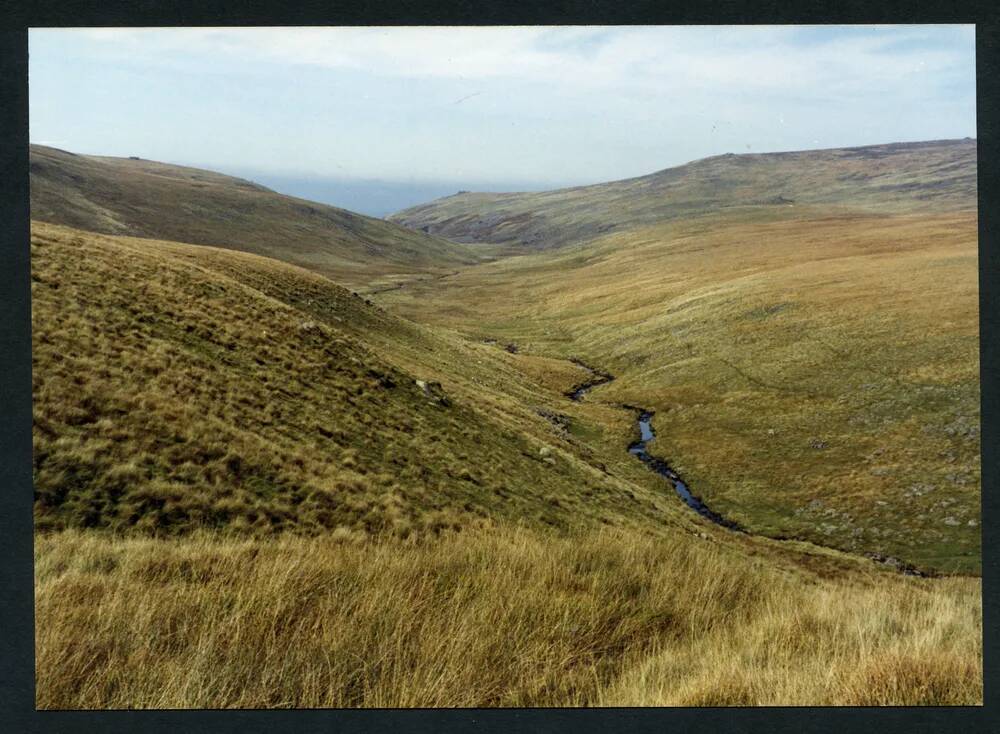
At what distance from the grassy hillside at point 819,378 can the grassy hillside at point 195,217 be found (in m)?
77.9

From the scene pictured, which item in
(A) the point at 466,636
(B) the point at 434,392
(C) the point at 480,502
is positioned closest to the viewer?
(A) the point at 466,636

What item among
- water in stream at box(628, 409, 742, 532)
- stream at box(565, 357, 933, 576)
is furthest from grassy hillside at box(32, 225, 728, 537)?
stream at box(565, 357, 933, 576)

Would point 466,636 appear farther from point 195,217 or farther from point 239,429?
point 195,217

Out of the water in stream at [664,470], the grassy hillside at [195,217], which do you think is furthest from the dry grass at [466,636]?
the grassy hillside at [195,217]

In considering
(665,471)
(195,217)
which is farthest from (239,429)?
(195,217)

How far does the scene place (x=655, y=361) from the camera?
2279 inches

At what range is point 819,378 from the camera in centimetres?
4462

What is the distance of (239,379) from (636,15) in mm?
16136

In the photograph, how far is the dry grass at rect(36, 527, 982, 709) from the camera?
4.81 meters

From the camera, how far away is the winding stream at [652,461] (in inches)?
1186

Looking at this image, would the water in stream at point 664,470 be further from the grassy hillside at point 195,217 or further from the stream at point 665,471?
the grassy hillside at point 195,217

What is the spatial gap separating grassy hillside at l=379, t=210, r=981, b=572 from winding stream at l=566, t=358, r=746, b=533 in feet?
2.66

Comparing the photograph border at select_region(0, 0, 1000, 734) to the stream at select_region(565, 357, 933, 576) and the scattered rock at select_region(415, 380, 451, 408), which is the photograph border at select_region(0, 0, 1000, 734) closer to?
the scattered rock at select_region(415, 380, 451, 408)

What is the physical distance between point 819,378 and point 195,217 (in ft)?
542
